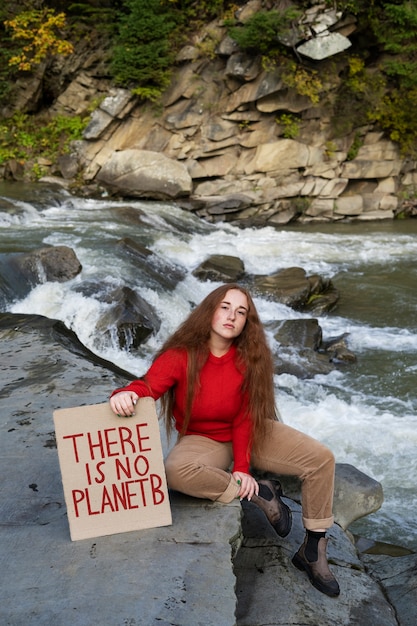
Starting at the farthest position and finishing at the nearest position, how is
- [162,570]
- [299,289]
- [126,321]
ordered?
[299,289]
[126,321]
[162,570]

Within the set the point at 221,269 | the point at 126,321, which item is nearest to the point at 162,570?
the point at 126,321

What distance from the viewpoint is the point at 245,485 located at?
2.92 meters

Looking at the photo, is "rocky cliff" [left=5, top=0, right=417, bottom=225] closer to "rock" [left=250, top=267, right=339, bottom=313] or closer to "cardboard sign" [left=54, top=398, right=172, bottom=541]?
"rock" [left=250, top=267, right=339, bottom=313]

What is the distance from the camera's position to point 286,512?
3.03m

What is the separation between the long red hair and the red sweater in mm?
29

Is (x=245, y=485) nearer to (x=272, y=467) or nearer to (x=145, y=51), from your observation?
(x=272, y=467)

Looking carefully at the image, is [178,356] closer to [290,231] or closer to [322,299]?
[322,299]

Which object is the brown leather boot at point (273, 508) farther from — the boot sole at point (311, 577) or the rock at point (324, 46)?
the rock at point (324, 46)

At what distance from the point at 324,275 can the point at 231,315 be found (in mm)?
9200

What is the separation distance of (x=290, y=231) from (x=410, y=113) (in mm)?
5279

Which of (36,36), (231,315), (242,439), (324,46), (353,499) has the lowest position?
(353,499)

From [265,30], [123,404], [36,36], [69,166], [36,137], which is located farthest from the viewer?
[36,137]

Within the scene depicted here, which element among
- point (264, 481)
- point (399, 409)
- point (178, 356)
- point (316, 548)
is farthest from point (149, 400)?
point (399, 409)

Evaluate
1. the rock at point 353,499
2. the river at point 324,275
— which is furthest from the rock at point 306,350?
the rock at point 353,499
